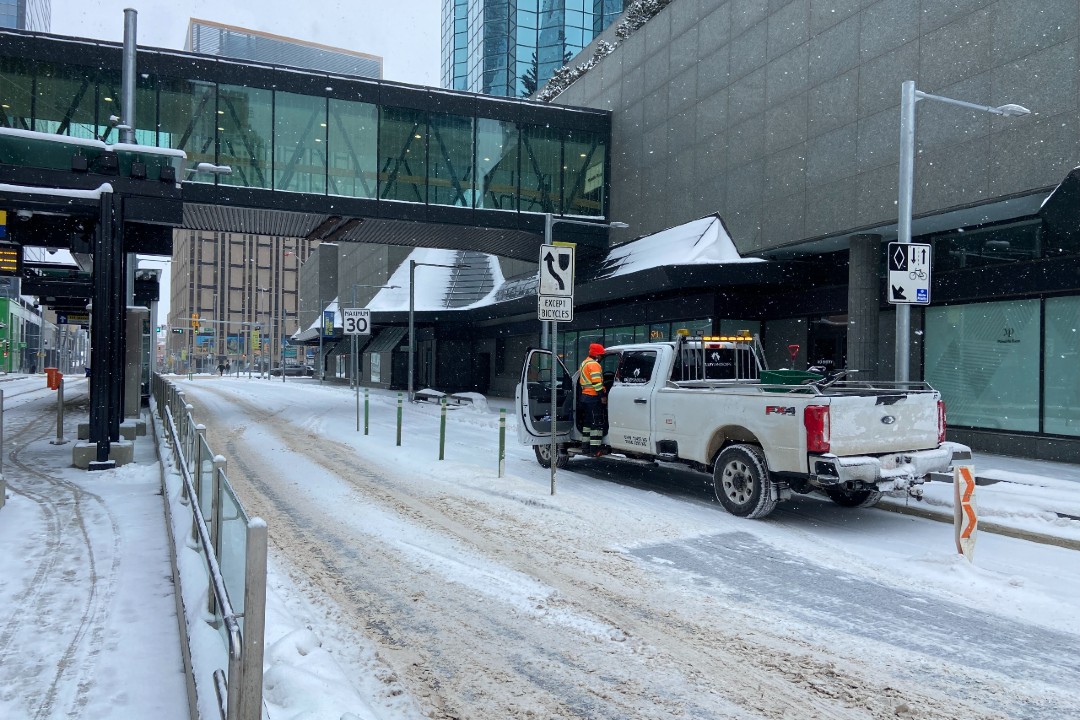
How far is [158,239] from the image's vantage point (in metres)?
14.3

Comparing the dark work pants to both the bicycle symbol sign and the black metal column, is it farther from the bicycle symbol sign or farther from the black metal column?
the black metal column

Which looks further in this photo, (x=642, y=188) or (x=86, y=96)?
(x=642, y=188)

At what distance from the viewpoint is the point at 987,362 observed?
1631cm

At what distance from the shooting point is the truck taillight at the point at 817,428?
26.9 ft

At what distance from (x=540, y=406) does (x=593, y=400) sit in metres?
1.45

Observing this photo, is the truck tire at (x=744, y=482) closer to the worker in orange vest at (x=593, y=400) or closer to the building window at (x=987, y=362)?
the worker in orange vest at (x=593, y=400)

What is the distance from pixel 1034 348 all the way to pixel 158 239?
1755 cm

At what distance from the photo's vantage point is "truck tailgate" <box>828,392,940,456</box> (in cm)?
830

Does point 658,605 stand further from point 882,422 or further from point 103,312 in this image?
point 103,312

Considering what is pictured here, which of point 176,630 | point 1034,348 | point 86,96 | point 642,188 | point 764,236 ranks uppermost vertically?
point 86,96

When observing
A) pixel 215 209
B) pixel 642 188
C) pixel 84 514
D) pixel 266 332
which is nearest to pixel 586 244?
pixel 642 188

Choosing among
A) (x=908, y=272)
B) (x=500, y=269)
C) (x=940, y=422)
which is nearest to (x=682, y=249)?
(x=908, y=272)

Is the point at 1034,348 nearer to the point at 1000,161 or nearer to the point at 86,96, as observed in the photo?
the point at 1000,161

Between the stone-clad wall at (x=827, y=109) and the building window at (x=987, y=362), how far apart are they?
2733mm
